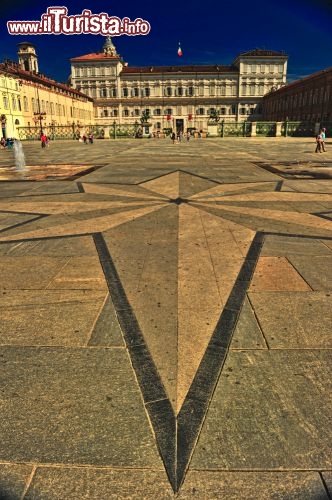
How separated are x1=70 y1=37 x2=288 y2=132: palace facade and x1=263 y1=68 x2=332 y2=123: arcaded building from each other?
10.5 m

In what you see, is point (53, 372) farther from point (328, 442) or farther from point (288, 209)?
point (288, 209)

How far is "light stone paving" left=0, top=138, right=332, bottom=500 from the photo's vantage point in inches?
74.4

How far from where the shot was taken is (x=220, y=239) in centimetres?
567

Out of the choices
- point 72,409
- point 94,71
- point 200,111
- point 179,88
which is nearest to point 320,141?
point 72,409

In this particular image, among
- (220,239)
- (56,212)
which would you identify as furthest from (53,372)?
(56,212)

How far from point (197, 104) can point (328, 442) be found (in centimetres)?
10443

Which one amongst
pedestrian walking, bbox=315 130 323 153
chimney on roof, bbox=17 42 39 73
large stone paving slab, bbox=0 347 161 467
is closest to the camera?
large stone paving slab, bbox=0 347 161 467

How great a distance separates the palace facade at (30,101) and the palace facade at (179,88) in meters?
12.0

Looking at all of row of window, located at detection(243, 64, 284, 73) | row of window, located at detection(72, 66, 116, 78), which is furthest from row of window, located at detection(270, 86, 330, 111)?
row of window, located at detection(72, 66, 116, 78)

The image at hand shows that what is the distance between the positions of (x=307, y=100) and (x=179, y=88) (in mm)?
41485

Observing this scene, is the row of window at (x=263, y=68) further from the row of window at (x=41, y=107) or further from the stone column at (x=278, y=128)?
the stone column at (x=278, y=128)

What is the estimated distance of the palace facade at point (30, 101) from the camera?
5531cm

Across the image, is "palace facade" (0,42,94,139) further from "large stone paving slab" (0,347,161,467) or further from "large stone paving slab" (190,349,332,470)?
"large stone paving slab" (190,349,332,470)

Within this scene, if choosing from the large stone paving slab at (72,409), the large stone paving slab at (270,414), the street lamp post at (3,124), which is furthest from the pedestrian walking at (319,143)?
the street lamp post at (3,124)
